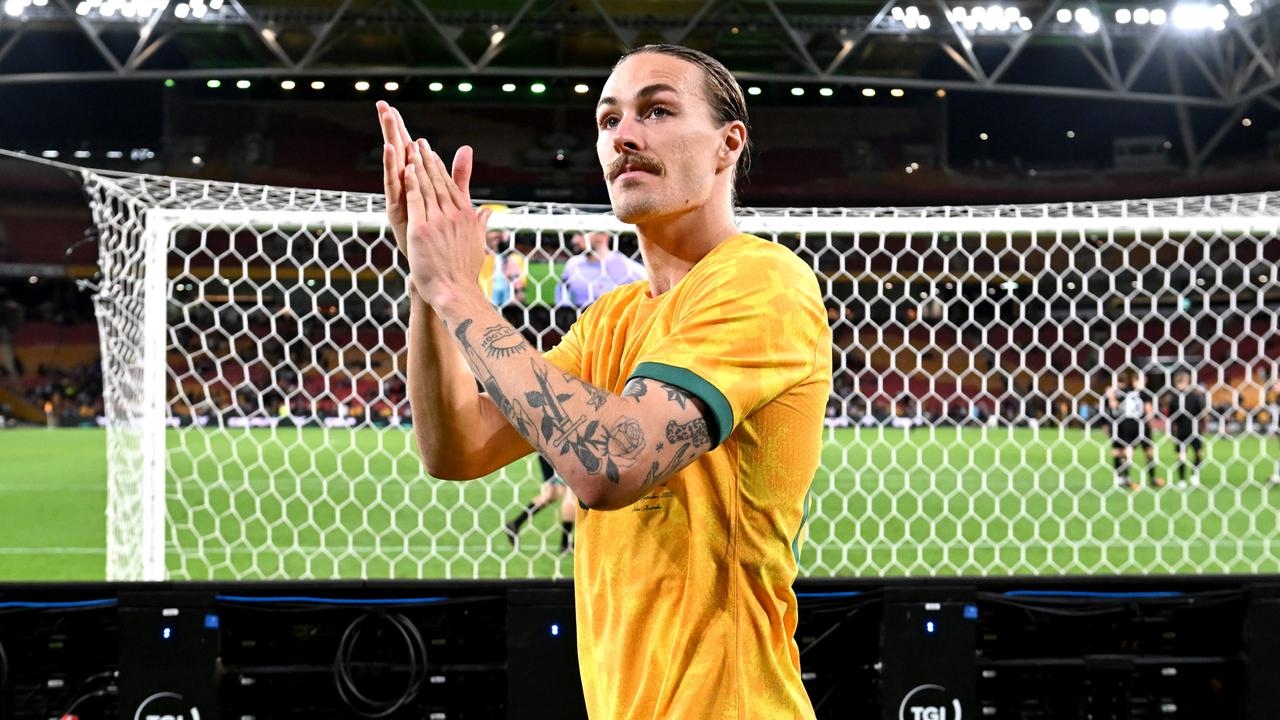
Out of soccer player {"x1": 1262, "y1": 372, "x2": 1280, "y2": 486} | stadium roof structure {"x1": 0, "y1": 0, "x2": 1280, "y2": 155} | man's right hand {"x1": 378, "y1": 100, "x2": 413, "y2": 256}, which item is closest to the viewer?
man's right hand {"x1": 378, "y1": 100, "x2": 413, "y2": 256}

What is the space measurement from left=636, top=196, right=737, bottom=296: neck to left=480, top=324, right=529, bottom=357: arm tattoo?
0.28 metres

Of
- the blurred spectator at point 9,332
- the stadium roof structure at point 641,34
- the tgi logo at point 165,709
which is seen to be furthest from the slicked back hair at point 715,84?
the blurred spectator at point 9,332

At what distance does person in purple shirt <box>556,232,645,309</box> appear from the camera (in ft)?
14.8

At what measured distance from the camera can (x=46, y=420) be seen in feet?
87.5

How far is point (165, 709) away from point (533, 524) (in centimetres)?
550

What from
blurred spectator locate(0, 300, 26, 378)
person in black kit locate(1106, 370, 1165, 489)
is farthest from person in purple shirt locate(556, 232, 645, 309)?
blurred spectator locate(0, 300, 26, 378)

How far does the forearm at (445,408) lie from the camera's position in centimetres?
135

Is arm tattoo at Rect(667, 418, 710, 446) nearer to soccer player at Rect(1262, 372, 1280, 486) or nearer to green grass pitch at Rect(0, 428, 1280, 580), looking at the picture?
green grass pitch at Rect(0, 428, 1280, 580)

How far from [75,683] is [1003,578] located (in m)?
2.85

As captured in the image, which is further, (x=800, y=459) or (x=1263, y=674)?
(x=1263, y=674)

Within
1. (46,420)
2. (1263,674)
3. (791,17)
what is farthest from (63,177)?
(1263,674)

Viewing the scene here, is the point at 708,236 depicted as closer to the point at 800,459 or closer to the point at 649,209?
the point at 649,209

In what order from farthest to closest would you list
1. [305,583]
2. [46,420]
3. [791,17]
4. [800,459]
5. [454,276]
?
[46,420]
[791,17]
[305,583]
[800,459]
[454,276]

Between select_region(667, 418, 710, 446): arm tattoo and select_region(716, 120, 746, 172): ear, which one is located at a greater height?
select_region(716, 120, 746, 172): ear
